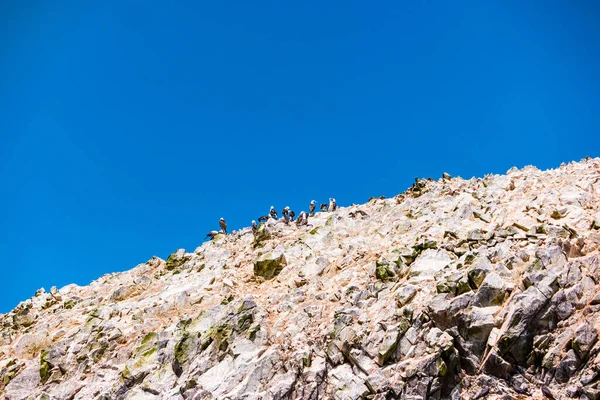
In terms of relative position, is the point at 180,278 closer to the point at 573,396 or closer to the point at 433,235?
the point at 433,235

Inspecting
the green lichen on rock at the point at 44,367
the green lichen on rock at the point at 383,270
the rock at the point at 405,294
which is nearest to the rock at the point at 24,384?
the green lichen on rock at the point at 44,367

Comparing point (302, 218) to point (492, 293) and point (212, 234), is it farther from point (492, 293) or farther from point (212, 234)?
point (492, 293)

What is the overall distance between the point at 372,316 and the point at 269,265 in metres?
11.0

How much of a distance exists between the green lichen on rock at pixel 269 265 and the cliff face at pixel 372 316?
0.10 metres

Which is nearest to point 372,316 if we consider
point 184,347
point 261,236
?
point 184,347

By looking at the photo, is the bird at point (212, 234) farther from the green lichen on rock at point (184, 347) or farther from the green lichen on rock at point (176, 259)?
the green lichen on rock at point (184, 347)

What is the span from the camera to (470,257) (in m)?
23.9

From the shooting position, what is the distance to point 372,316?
2330 centimetres

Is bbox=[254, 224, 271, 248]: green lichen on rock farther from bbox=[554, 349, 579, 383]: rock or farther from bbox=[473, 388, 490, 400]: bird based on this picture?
bbox=[554, 349, 579, 383]: rock

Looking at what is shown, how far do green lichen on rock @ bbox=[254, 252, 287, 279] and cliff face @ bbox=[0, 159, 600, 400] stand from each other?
0.33ft

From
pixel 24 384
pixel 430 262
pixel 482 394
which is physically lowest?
pixel 482 394

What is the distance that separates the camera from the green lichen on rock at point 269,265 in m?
32.3

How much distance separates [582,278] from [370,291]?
33.4 ft

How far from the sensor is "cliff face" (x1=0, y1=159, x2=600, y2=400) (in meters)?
19.4
